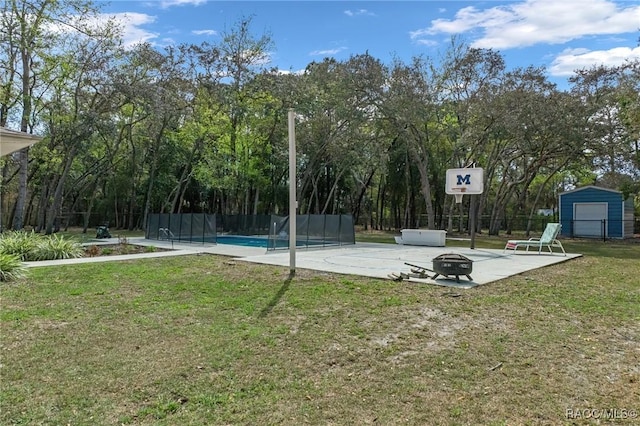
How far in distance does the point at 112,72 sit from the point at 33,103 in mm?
3588

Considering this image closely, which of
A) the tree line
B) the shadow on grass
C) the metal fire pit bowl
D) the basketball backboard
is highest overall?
the tree line

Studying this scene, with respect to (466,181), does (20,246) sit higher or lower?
lower

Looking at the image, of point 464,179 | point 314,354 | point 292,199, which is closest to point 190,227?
point 292,199

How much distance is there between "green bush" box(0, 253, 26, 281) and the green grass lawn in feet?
2.01

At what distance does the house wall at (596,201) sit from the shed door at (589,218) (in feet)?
0.50

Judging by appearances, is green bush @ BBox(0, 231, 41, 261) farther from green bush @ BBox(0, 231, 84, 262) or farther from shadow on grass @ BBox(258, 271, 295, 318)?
shadow on grass @ BBox(258, 271, 295, 318)

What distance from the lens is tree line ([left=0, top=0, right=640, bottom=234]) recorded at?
55.5 ft

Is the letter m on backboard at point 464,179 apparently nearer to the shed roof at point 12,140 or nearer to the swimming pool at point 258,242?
the swimming pool at point 258,242

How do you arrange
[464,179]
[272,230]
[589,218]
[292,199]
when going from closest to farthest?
[292,199]
[272,230]
[464,179]
[589,218]

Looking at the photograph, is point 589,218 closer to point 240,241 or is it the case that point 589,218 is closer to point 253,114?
point 240,241

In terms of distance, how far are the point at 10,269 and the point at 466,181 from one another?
471 inches

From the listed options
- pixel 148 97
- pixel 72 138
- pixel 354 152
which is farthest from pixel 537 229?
pixel 72 138

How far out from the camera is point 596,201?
808 inches

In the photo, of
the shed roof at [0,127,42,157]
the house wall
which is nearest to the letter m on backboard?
the house wall
